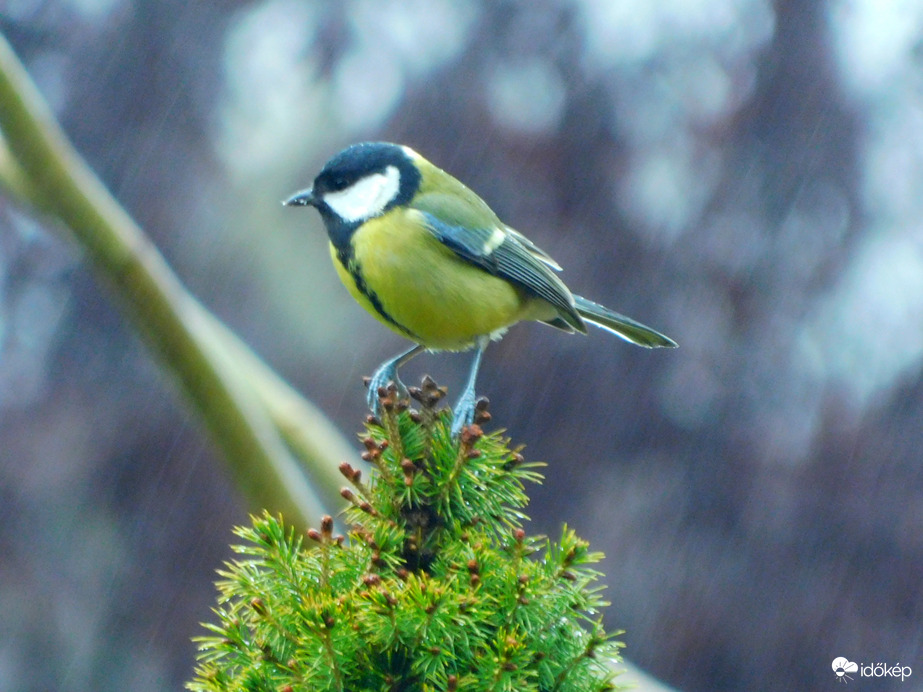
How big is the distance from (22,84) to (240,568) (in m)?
1.08

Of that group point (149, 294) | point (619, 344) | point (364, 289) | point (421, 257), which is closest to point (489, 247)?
point (421, 257)

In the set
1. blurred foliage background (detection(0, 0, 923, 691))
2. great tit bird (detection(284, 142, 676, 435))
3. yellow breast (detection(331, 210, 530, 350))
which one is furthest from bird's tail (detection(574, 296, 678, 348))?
blurred foliage background (detection(0, 0, 923, 691))

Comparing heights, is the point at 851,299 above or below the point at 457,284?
above

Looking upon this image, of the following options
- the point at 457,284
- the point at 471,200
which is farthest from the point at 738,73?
the point at 457,284

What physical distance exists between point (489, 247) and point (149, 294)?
0.67m

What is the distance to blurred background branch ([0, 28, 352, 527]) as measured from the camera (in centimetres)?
162

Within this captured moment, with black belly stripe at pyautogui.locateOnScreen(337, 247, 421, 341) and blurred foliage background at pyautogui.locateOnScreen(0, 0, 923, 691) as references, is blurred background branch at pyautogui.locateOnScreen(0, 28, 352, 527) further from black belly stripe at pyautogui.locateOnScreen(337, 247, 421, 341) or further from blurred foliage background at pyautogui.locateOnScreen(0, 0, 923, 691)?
blurred foliage background at pyautogui.locateOnScreen(0, 0, 923, 691)

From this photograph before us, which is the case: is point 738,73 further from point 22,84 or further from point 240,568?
point 240,568

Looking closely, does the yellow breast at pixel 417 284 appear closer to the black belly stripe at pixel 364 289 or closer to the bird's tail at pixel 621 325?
the black belly stripe at pixel 364 289

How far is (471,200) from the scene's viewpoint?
1.82 m

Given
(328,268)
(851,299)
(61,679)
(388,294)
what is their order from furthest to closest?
(328,268), (61,679), (851,299), (388,294)

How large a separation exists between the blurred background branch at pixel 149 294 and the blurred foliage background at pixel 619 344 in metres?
1.57

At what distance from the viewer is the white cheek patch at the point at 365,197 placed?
1631mm

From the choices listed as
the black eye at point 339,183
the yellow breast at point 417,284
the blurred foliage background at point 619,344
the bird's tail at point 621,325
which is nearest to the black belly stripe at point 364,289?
the yellow breast at point 417,284
